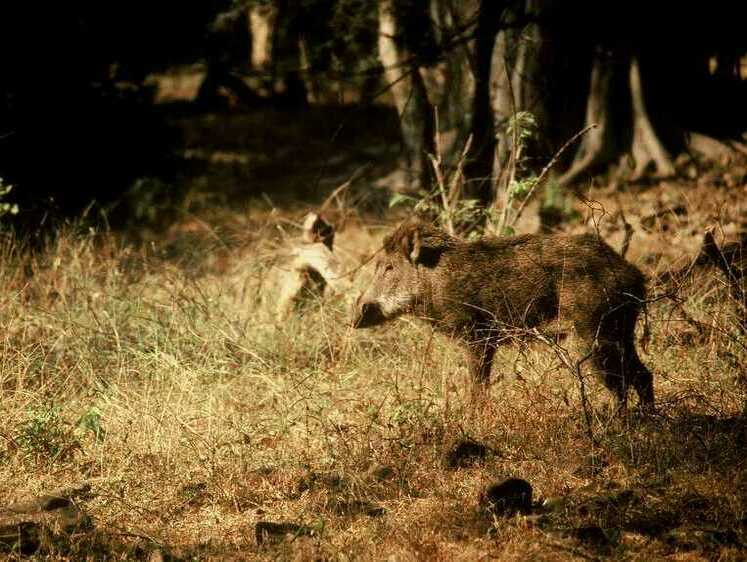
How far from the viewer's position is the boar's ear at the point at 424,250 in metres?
6.30

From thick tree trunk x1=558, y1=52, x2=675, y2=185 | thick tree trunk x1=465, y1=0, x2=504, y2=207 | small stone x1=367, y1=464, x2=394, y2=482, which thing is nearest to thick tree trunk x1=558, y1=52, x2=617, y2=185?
thick tree trunk x1=558, y1=52, x2=675, y2=185

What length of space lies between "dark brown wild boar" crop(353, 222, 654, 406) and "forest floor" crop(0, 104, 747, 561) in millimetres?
231

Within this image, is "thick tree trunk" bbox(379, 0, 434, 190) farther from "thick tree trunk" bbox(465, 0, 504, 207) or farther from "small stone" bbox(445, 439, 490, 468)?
"small stone" bbox(445, 439, 490, 468)

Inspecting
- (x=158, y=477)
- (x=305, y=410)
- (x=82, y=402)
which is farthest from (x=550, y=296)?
(x=82, y=402)

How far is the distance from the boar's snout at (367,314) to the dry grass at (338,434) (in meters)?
0.25

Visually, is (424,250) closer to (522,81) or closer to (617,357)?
(617,357)

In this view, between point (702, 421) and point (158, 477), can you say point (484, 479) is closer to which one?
point (702, 421)

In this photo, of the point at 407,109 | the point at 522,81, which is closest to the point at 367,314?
the point at 522,81

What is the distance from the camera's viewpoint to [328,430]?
18.0 ft

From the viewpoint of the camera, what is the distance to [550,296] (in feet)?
19.5

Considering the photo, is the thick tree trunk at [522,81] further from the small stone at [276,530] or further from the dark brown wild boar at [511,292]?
the small stone at [276,530]

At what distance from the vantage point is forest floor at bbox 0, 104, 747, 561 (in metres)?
4.34

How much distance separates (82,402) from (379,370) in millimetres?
1995

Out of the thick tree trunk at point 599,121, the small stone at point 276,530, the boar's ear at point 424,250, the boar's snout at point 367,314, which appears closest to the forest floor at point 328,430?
the small stone at point 276,530
